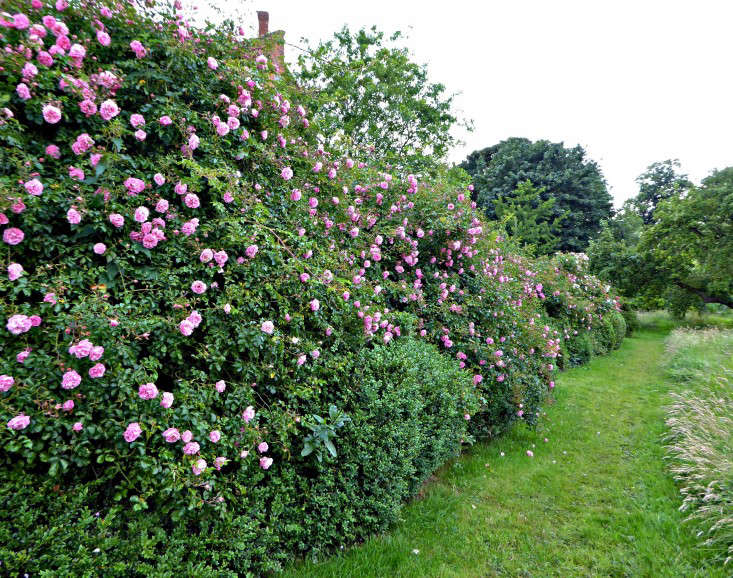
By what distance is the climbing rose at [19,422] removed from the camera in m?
1.54

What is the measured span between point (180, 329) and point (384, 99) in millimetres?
12952

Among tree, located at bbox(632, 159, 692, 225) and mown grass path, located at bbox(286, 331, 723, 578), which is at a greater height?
tree, located at bbox(632, 159, 692, 225)

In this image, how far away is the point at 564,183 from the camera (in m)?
24.2

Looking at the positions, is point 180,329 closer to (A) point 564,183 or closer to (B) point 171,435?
(B) point 171,435

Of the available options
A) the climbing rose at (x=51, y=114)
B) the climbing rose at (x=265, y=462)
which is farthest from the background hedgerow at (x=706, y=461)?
the climbing rose at (x=51, y=114)

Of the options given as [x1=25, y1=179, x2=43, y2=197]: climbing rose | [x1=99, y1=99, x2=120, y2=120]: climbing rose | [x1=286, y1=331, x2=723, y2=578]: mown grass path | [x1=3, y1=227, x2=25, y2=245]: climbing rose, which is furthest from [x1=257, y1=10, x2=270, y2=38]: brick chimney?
[x1=286, y1=331, x2=723, y2=578]: mown grass path

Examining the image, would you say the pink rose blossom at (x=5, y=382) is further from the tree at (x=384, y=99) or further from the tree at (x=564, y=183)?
the tree at (x=564, y=183)

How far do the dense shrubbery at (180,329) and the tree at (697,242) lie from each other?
16783mm

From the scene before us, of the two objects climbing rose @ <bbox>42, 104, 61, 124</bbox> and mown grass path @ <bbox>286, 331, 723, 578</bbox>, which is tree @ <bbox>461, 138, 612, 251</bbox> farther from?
climbing rose @ <bbox>42, 104, 61, 124</bbox>

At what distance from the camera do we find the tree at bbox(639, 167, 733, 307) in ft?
45.3

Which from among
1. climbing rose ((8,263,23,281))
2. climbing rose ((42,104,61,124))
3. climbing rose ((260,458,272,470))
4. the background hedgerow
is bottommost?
the background hedgerow

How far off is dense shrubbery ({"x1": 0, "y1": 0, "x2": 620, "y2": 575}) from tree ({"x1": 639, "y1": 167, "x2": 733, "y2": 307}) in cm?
1678

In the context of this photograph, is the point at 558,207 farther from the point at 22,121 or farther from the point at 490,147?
the point at 22,121

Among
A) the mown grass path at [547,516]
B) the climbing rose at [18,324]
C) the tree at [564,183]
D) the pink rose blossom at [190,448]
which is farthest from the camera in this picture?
the tree at [564,183]
